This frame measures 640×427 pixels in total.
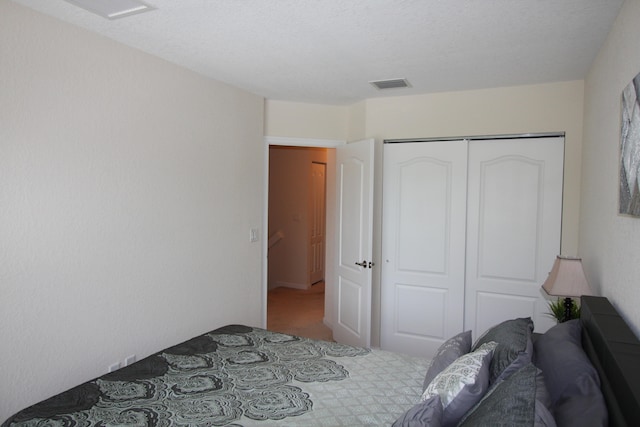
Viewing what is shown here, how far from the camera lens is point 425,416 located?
1.34 m

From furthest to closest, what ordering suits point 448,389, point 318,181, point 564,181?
point 318,181 → point 564,181 → point 448,389

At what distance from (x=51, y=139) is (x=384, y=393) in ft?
7.12

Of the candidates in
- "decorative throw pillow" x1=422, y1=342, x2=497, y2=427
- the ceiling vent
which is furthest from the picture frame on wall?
the ceiling vent

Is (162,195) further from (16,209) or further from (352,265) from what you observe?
(352,265)

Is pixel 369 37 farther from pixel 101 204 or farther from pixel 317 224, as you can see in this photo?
pixel 317 224

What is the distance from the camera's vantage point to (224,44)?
8.68 feet

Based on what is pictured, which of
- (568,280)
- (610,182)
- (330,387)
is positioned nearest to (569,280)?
(568,280)

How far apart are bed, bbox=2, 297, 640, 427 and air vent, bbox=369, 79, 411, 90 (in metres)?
2.10

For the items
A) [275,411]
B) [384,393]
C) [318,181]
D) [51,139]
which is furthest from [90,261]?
[318,181]

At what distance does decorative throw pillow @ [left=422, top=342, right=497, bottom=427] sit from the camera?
1.46 metres

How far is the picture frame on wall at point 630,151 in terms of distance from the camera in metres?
1.61

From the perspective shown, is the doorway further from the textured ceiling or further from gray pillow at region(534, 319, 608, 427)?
Result: gray pillow at region(534, 319, 608, 427)

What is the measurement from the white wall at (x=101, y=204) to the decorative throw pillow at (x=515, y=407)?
2.17 meters

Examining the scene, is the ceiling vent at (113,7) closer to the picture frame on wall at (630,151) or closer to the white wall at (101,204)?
the white wall at (101,204)
